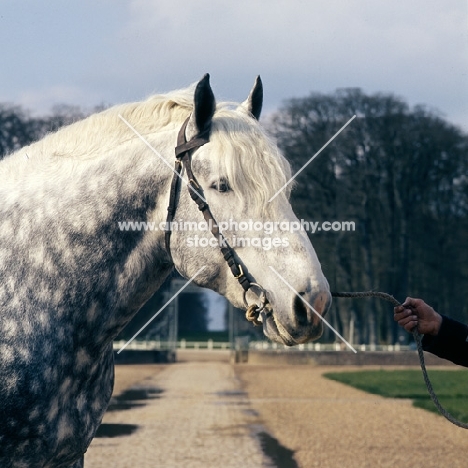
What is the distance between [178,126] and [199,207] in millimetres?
430

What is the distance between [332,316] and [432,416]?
1349 inches

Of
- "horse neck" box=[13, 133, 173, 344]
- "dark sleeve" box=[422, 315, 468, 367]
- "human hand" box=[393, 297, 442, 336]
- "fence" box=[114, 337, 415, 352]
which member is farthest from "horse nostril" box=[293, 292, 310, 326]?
"fence" box=[114, 337, 415, 352]

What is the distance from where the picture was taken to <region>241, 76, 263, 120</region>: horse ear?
12.6 ft

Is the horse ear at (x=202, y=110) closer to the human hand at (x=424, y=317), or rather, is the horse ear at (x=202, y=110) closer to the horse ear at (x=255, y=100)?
the horse ear at (x=255, y=100)

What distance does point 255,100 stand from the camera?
12.7 feet

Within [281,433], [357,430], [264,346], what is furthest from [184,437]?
[264,346]

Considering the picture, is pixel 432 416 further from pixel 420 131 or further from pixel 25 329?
pixel 420 131

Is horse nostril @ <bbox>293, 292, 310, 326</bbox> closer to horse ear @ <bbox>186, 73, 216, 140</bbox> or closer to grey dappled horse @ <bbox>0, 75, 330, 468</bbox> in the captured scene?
grey dappled horse @ <bbox>0, 75, 330, 468</bbox>

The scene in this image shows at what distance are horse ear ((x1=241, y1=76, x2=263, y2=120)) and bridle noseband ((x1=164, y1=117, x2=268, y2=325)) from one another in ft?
1.06

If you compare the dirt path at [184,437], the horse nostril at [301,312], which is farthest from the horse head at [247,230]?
the dirt path at [184,437]

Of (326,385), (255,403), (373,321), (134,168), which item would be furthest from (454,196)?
(134,168)

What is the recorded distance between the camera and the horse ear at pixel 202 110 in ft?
11.2

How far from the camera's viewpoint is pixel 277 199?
3447mm

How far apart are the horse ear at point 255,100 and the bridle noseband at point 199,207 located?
32cm
